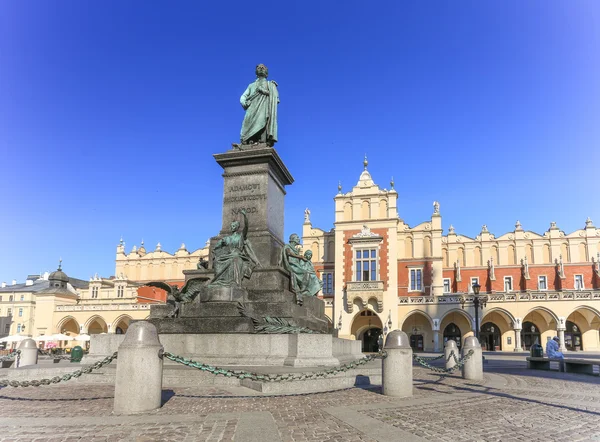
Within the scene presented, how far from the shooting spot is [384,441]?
4.56 meters

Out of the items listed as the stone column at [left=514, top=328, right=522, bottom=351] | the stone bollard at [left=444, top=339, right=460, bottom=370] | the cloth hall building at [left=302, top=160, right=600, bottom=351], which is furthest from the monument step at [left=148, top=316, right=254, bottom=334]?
the stone column at [left=514, top=328, right=522, bottom=351]

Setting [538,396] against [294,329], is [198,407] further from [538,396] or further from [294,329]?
[538,396]

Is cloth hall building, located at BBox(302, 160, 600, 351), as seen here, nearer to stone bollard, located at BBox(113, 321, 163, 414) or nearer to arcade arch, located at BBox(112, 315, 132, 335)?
arcade arch, located at BBox(112, 315, 132, 335)

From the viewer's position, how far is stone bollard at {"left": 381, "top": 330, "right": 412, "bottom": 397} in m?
7.23

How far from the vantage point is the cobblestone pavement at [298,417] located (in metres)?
4.81

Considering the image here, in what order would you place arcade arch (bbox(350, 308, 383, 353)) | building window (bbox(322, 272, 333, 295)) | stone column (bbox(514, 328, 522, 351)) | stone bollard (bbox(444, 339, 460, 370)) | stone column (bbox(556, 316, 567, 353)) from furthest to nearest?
building window (bbox(322, 272, 333, 295)) → arcade arch (bbox(350, 308, 383, 353)) → stone column (bbox(514, 328, 522, 351)) → stone column (bbox(556, 316, 567, 353)) → stone bollard (bbox(444, 339, 460, 370))

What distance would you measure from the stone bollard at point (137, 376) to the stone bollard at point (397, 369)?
131 inches

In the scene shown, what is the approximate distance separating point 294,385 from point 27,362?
7.37m

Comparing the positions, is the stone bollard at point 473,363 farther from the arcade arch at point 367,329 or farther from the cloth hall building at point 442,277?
the arcade arch at point 367,329

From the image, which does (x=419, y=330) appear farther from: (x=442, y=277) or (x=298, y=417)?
(x=298, y=417)

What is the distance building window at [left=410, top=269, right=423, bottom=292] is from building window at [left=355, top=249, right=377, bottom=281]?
14.0 ft

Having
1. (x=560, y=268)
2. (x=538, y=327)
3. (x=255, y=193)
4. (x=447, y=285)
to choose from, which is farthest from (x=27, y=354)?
(x=560, y=268)

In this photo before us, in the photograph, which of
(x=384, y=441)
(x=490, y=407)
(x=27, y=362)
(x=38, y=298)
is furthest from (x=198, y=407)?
(x=38, y=298)

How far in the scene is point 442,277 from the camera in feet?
145
